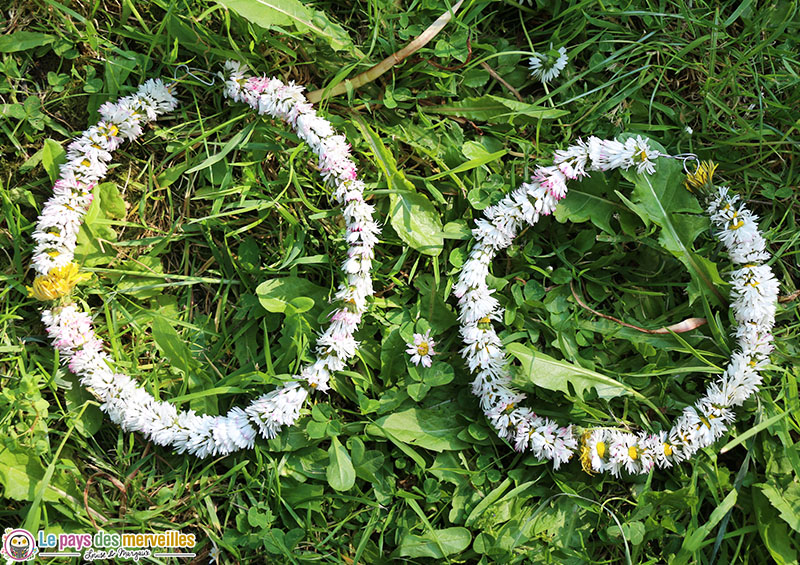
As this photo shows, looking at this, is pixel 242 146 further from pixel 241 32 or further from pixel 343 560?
pixel 343 560

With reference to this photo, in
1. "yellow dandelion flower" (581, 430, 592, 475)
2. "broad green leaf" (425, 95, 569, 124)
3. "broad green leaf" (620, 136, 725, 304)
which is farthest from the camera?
"broad green leaf" (425, 95, 569, 124)

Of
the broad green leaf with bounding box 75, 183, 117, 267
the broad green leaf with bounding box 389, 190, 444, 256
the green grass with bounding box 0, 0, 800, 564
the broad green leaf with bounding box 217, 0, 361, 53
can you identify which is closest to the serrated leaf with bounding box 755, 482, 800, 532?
the green grass with bounding box 0, 0, 800, 564

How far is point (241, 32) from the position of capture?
2.68m

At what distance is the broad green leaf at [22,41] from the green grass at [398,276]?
20 mm

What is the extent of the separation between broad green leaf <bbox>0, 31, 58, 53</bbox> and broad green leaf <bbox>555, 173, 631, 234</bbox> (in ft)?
7.91

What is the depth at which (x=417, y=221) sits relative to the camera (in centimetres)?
262

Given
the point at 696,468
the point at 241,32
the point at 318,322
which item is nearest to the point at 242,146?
the point at 241,32

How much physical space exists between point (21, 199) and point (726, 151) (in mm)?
3201

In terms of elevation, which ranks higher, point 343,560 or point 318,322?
point 318,322

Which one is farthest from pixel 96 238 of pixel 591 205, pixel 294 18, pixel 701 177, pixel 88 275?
pixel 701 177

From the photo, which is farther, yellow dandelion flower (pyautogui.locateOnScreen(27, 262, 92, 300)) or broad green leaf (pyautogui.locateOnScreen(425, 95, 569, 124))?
broad green leaf (pyautogui.locateOnScreen(425, 95, 569, 124))

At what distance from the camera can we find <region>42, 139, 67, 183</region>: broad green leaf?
2.64 metres

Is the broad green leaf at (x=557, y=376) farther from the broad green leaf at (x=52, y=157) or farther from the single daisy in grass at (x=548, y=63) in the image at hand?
the broad green leaf at (x=52, y=157)

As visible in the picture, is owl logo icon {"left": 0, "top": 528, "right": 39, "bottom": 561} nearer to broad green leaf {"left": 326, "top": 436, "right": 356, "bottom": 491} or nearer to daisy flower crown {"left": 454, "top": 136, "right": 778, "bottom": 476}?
broad green leaf {"left": 326, "top": 436, "right": 356, "bottom": 491}
